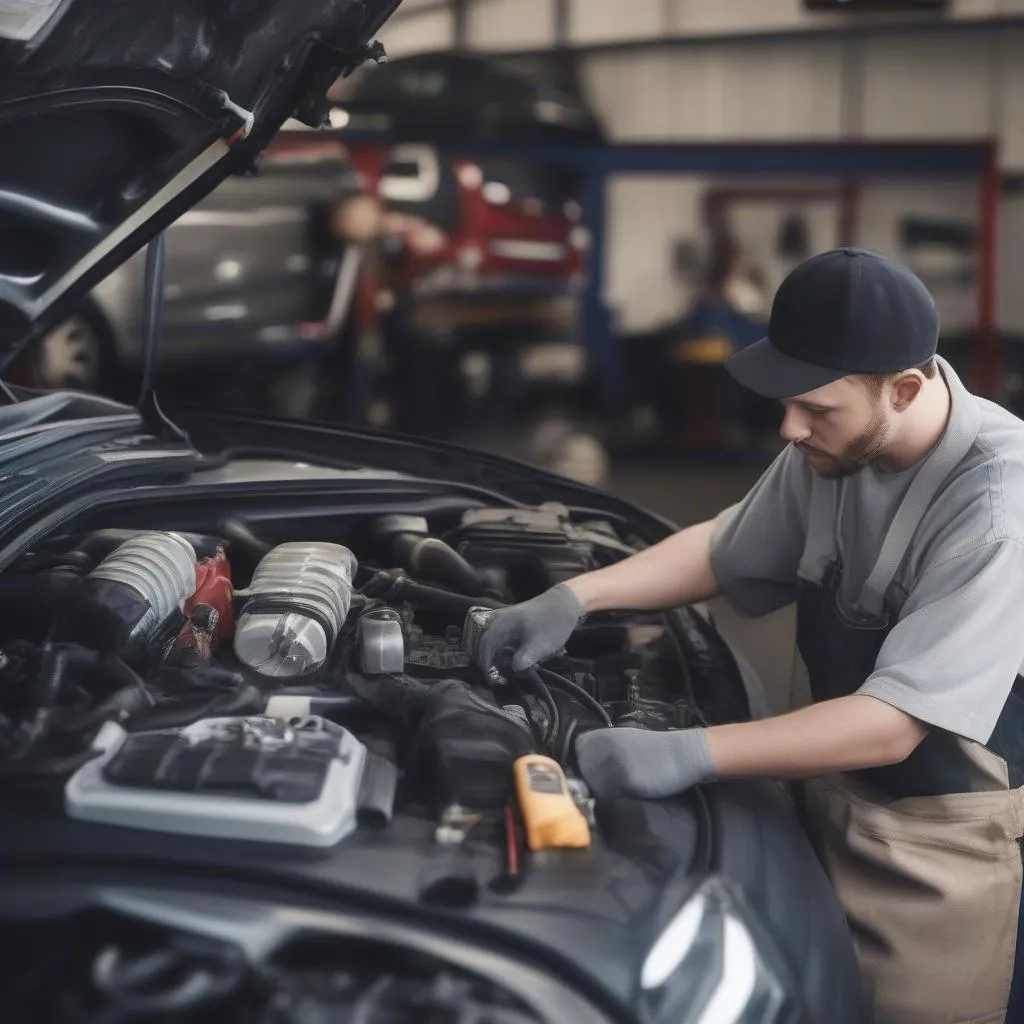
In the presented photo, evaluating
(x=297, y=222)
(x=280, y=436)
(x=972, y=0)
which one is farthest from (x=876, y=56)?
(x=280, y=436)

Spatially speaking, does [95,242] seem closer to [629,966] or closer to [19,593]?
[19,593]

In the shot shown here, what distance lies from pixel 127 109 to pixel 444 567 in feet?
2.43

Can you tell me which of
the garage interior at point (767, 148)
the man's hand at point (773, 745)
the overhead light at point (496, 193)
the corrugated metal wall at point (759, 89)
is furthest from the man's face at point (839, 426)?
the corrugated metal wall at point (759, 89)

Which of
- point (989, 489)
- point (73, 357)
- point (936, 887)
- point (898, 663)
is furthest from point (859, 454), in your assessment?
point (73, 357)

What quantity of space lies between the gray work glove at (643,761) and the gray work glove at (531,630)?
0.85 feet

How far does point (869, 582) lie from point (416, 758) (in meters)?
0.63

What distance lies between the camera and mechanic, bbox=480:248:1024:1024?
4.39 ft

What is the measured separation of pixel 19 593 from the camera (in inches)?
58.1

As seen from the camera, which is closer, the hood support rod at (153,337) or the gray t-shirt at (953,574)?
the gray t-shirt at (953,574)

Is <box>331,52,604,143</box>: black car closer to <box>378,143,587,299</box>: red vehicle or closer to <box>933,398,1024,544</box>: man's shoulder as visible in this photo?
<box>378,143,587,299</box>: red vehicle

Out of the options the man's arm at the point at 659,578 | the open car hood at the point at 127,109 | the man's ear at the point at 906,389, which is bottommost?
the man's arm at the point at 659,578

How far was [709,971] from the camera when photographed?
3.42ft

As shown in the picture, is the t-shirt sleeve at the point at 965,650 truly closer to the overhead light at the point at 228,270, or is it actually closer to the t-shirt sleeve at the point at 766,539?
the t-shirt sleeve at the point at 766,539

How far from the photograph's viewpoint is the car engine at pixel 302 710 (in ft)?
3.15
